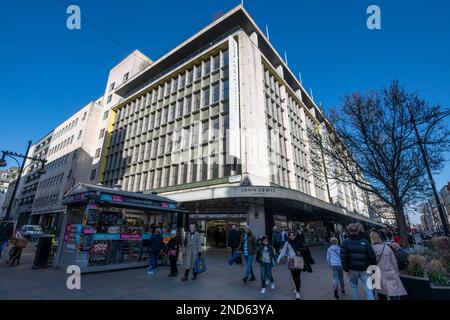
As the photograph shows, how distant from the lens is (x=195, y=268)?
26.3 feet

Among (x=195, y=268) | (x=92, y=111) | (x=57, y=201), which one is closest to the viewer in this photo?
(x=195, y=268)

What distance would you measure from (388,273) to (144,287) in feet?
21.3

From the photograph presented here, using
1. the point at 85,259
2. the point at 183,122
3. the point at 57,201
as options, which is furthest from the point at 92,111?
the point at 85,259

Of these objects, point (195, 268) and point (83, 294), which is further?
point (195, 268)

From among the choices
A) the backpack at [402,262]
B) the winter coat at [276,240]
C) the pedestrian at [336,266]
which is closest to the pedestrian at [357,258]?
the pedestrian at [336,266]

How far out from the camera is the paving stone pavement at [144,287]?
19.5ft

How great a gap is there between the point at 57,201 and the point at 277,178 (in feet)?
122

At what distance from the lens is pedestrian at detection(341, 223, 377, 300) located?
478 cm

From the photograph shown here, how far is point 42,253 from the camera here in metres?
9.67

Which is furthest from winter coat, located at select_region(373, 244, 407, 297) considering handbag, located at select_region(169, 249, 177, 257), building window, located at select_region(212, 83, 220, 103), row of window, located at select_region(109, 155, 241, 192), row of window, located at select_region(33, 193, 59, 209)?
row of window, located at select_region(33, 193, 59, 209)

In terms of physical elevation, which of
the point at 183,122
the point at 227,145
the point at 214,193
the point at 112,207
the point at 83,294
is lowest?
the point at 83,294

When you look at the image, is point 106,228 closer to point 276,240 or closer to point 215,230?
point 276,240

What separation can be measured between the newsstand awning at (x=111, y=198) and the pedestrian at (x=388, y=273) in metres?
9.22
